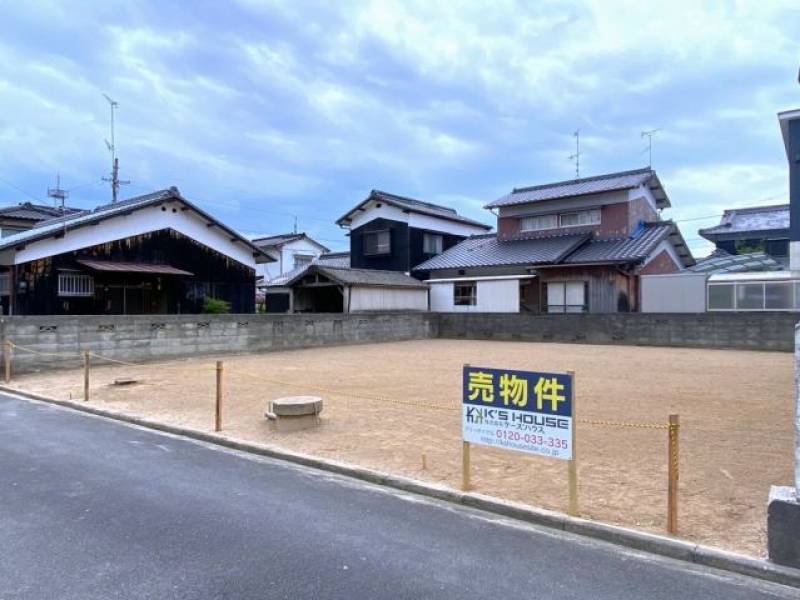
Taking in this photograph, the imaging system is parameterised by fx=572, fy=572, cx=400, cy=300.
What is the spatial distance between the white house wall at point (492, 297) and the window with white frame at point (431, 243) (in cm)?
374


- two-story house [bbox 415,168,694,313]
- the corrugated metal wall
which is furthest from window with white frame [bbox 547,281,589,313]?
the corrugated metal wall

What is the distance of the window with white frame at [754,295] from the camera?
65.9 ft

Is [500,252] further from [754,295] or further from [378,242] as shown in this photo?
[754,295]

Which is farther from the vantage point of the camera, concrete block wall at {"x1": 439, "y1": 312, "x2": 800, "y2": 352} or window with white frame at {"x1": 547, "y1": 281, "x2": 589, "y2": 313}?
window with white frame at {"x1": 547, "y1": 281, "x2": 589, "y2": 313}

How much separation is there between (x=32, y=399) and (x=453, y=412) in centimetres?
781

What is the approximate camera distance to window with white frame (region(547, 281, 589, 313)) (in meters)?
25.5

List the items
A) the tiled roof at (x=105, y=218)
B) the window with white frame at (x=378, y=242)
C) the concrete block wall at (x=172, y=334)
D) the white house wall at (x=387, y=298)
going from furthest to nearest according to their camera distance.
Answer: the window with white frame at (x=378, y=242) → the white house wall at (x=387, y=298) → the tiled roof at (x=105, y=218) → the concrete block wall at (x=172, y=334)

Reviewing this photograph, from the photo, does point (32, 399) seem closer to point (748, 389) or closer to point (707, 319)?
point (748, 389)

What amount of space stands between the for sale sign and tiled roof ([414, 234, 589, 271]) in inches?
854

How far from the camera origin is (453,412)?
8594mm

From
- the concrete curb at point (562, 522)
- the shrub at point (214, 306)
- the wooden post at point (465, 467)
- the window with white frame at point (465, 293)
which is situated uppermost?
the window with white frame at point (465, 293)

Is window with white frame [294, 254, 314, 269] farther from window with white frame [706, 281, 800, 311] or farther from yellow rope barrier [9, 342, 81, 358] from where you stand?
window with white frame [706, 281, 800, 311]

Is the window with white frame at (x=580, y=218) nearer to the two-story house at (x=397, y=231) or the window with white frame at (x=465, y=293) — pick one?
the window with white frame at (x=465, y=293)

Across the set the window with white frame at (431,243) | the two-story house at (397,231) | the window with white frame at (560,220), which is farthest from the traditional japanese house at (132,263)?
the window with white frame at (560,220)
